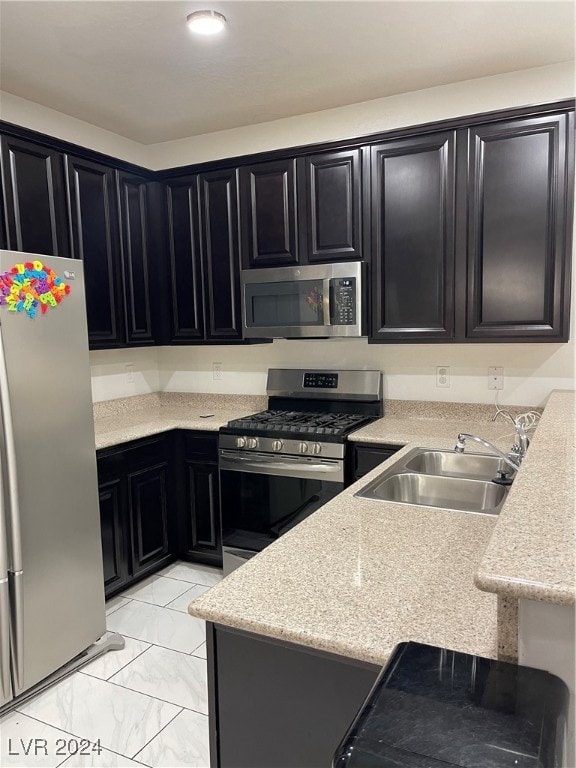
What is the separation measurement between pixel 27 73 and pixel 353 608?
2.79m

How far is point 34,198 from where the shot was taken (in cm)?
268

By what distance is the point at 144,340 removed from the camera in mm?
3424

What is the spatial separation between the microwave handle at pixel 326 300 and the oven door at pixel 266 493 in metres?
0.75

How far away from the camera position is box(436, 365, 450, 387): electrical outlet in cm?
306

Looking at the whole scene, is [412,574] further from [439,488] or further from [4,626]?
[4,626]

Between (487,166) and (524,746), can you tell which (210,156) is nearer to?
(487,166)

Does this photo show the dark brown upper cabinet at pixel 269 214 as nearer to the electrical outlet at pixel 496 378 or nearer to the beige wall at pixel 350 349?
the beige wall at pixel 350 349

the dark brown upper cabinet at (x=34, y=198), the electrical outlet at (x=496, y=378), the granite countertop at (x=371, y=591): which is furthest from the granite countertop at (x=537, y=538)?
the dark brown upper cabinet at (x=34, y=198)

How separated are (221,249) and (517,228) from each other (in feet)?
5.38

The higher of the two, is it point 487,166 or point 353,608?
point 487,166

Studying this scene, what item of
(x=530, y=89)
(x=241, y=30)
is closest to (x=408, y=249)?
(x=530, y=89)

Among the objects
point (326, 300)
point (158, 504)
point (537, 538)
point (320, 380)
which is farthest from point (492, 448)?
point (158, 504)

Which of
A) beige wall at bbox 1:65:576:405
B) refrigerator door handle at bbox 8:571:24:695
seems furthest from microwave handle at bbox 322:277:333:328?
refrigerator door handle at bbox 8:571:24:695

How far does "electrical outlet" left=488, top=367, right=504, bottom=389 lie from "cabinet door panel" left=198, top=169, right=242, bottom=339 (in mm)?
1446
